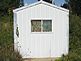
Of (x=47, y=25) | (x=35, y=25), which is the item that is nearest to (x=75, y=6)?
(x=47, y=25)

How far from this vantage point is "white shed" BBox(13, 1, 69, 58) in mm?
15414

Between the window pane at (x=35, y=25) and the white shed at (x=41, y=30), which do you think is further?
the window pane at (x=35, y=25)

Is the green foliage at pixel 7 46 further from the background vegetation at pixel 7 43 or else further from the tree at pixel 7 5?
the tree at pixel 7 5


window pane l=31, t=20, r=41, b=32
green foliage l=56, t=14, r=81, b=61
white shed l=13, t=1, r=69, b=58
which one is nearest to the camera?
white shed l=13, t=1, r=69, b=58

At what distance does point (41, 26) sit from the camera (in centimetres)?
1567

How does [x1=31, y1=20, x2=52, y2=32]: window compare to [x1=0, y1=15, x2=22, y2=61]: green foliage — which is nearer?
[x1=0, y1=15, x2=22, y2=61]: green foliage

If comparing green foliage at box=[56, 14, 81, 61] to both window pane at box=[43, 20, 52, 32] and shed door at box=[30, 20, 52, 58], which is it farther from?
window pane at box=[43, 20, 52, 32]

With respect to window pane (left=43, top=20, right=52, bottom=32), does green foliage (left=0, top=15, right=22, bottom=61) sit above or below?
below

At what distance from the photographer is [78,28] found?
1761cm

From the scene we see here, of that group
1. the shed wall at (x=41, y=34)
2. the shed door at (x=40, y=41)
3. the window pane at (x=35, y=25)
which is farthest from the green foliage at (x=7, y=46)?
the window pane at (x=35, y=25)

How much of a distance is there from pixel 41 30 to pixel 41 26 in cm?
21

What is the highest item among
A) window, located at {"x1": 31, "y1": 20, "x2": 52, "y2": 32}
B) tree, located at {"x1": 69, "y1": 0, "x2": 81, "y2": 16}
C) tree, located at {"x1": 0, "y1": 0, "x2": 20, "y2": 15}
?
tree, located at {"x1": 0, "y1": 0, "x2": 20, "y2": 15}

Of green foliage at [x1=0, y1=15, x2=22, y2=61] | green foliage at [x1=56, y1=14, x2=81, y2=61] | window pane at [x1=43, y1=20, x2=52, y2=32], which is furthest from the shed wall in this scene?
green foliage at [x1=56, y1=14, x2=81, y2=61]

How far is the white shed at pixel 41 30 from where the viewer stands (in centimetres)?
1541
